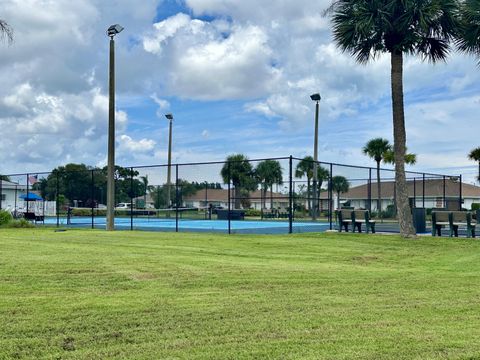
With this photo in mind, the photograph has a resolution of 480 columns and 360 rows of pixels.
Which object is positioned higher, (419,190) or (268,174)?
(268,174)

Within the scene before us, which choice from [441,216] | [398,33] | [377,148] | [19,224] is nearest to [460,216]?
[441,216]

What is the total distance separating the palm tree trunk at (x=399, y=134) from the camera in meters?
17.0

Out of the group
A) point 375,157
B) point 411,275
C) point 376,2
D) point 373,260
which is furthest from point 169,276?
point 375,157

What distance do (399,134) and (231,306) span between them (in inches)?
483

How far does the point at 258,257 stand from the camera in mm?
11383

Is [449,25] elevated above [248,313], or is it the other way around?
[449,25]

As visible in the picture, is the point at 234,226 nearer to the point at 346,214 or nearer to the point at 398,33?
the point at 346,214

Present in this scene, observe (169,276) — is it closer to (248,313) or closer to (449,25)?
(248,313)

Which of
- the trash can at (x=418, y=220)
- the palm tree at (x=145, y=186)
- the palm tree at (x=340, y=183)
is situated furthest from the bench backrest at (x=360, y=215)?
the palm tree at (x=145, y=186)

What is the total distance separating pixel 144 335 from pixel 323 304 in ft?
7.34

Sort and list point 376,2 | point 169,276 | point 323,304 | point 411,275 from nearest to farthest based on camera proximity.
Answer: point 323,304 < point 169,276 < point 411,275 < point 376,2

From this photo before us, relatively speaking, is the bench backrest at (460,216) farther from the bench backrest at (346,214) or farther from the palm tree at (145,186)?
the palm tree at (145,186)

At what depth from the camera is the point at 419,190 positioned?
39188 millimetres

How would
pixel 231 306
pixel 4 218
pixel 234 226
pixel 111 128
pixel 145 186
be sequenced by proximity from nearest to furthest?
1. pixel 231 306
2. pixel 111 128
3. pixel 4 218
4. pixel 234 226
5. pixel 145 186
